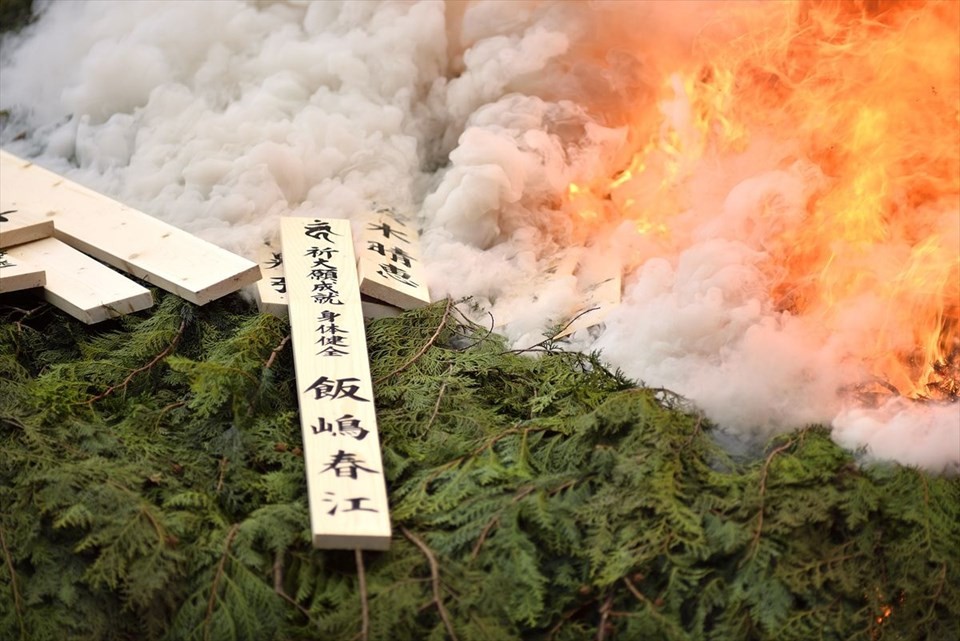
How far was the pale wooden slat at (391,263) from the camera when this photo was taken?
3807 mm

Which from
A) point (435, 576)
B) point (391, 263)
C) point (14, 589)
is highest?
point (391, 263)

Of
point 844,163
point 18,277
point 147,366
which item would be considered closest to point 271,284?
point 147,366

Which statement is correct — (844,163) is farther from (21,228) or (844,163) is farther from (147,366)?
(21,228)

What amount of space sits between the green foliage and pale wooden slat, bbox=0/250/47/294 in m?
0.40

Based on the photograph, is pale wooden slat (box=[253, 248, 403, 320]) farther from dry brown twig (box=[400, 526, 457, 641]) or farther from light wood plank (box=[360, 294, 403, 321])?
dry brown twig (box=[400, 526, 457, 641])

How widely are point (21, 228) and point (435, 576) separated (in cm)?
210

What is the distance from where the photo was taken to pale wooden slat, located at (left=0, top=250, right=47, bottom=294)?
3479 mm

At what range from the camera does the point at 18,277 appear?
3.48m

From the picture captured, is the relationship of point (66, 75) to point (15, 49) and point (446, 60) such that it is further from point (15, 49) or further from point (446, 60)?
point (446, 60)

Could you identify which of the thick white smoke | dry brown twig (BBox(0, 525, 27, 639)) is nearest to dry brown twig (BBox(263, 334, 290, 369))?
the thick white smoke

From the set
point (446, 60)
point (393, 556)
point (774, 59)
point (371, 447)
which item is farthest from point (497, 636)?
point (446, 60)

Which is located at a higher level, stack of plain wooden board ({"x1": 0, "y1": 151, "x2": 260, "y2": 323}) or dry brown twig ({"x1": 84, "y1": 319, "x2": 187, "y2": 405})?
stack of plain wooden board ({"x1": 0, "y1": 151, "x2": 260, "y2": 323})

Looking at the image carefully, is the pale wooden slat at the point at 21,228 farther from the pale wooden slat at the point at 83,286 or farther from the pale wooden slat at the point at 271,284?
the pale wooden slat at the point at 271,284

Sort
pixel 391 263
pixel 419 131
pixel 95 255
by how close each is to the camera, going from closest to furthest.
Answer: pixel 95 255 → pixel 391 263 → pixel 419 131
